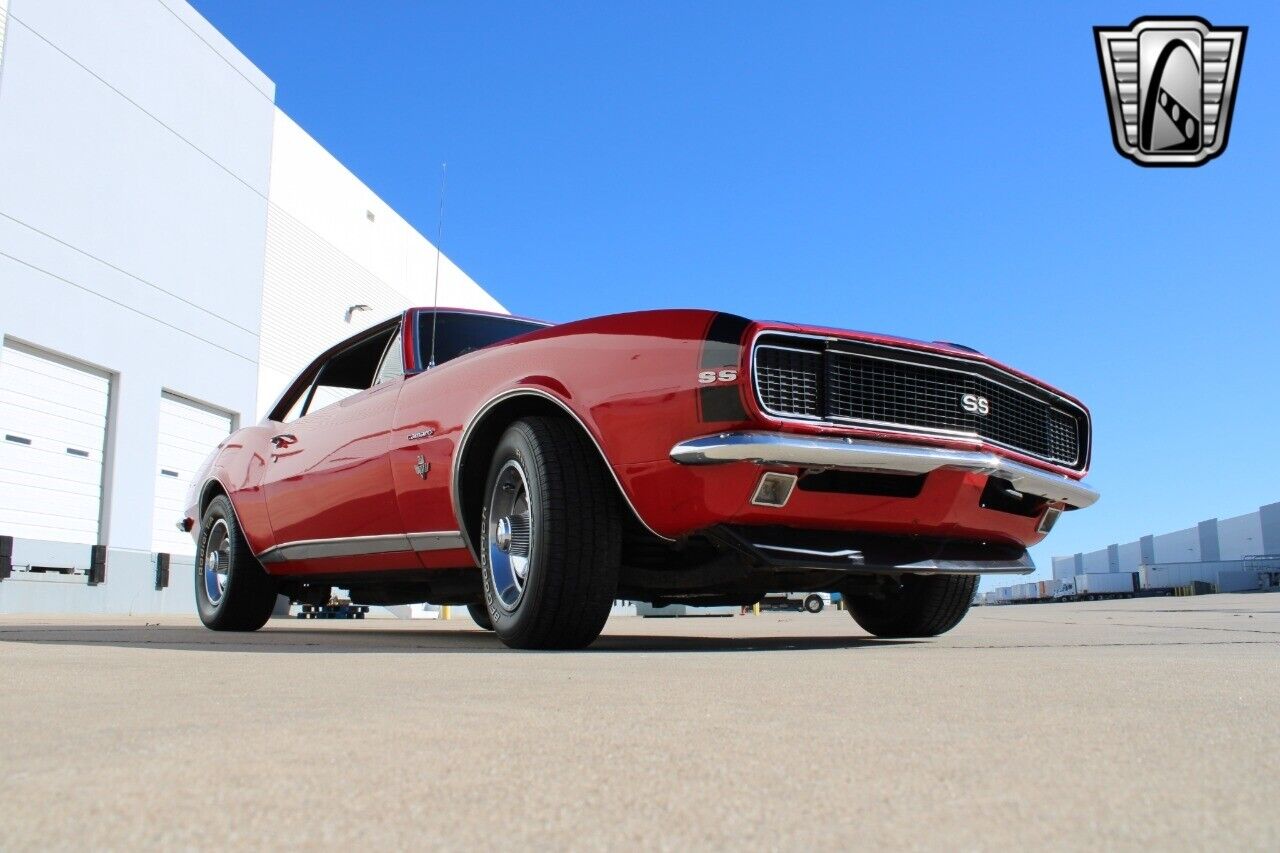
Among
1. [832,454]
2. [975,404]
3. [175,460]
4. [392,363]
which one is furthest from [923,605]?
→ [175,460]

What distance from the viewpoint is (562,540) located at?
3439 mm

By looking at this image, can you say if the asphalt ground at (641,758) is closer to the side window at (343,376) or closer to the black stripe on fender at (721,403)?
the black stripe on fender at (721,403)

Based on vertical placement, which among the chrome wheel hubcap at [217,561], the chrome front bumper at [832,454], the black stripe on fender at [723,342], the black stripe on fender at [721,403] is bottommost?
the chrome wheel hubcap at [217,561]

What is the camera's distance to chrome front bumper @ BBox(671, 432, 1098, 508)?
322cm

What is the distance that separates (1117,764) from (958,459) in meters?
2.37

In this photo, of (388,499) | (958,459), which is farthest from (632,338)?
(388,499)

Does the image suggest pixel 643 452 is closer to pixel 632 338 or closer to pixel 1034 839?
pixel 632 338

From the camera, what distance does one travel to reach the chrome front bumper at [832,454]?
3.22 m

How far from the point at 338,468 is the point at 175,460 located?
1519 centimetres

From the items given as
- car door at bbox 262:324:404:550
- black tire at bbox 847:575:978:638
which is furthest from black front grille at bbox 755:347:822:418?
car door at bbox 262:324:404:550

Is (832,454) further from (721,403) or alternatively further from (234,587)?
(234,587)

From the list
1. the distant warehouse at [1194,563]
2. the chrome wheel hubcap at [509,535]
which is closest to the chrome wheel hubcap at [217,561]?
the chrome wheel hubcap at [509,535]

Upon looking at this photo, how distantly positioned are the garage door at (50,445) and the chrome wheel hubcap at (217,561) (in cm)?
1056

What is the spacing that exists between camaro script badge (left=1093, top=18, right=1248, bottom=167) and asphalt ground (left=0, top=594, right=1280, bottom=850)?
211 inches
